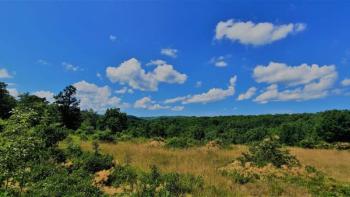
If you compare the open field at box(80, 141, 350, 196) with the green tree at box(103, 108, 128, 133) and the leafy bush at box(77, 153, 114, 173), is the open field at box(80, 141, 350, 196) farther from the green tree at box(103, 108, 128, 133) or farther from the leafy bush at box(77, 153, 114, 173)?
the green tree at box(103, 108, 128, 133)

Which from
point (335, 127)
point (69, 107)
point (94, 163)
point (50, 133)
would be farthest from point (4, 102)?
point (335, 127)

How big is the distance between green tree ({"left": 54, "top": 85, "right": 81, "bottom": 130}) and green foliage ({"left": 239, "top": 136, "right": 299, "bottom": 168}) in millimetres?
35572

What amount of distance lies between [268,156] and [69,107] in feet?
126

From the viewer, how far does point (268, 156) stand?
1570 centimetres

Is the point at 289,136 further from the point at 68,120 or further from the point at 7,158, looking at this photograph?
the point at 7,158

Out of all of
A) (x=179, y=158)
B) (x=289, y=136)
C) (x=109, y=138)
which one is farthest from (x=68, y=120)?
(x=179, y=158)

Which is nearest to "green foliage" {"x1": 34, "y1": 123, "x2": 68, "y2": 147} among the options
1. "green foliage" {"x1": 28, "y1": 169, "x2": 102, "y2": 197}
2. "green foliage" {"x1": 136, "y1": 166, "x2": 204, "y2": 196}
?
"green foliage" {"x1": 28, "y1": 169, "x2": 102, "y2": 197}

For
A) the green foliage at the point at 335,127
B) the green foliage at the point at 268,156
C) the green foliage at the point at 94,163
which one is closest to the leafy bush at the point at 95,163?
the green foliage at the point at 94,163

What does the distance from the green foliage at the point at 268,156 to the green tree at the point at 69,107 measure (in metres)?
35.6

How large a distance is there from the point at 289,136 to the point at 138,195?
1863 inches

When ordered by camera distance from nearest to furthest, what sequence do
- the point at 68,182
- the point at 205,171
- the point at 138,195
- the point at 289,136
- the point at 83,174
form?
1. the point at 138,195
2. the point at 68,182
3. the point at 83,174
4. the point at 205,171
5. the point at 289,136

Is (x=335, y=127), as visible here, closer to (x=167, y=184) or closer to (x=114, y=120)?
(x=114, y=120)

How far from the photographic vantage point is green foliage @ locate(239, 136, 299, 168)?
49.9 feet

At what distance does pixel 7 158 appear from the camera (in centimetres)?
866
